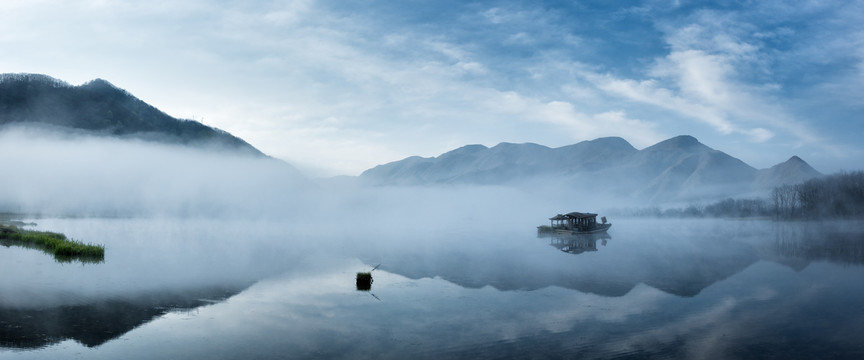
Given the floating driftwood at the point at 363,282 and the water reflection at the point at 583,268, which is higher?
the floating driftwood at the point at 363,282

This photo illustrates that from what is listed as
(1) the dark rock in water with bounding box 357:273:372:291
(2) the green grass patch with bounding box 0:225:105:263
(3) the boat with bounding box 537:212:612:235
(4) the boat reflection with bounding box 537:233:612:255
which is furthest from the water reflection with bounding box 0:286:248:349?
(3) the boat with bounding box 537:212:612:235

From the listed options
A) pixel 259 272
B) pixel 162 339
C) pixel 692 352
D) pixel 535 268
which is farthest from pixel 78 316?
pixel 535 268

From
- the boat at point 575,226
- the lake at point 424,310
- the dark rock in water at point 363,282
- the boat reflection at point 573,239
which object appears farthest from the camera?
the boat at point 575,226

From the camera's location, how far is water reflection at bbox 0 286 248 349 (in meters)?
19.1

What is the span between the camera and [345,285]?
3509cm

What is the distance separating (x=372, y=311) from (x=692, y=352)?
1500 centimetres

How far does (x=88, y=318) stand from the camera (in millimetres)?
22422

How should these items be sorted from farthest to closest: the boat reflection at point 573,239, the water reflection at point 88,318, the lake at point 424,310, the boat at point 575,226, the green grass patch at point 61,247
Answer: the boat at point 575,226 → the boat reflection at point 573,239 → the green grass patch at point 61,247 → the lake at point 424,310 → the water reflection at point 88,318

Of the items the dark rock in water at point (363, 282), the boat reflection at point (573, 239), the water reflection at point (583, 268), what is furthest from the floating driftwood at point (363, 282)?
the boat reflection at point (573, 239)

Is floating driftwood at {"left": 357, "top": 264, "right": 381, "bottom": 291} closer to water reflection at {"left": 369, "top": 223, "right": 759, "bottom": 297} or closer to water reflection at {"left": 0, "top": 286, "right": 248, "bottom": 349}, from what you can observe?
water reflection at {"left": 369, "top": 223, "right": 759, "bottom": 297}

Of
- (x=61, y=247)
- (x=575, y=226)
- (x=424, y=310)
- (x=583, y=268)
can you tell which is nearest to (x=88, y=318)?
(x=424, y=310)

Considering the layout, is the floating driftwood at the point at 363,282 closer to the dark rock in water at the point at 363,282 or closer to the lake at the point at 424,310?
the dark rock in water at the point at 363,282

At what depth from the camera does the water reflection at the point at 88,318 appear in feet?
62.6

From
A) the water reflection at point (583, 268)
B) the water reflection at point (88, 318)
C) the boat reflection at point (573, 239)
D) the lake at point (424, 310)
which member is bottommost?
the boat reflection at point (573, 239)
